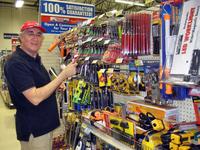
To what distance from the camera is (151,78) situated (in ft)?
6.17

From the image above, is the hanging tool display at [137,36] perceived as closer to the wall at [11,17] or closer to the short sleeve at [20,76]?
the short sleeve at [20,76]

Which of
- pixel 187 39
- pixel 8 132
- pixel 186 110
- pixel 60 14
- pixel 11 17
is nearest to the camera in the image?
pixel 187 39

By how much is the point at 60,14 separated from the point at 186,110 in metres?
3.36

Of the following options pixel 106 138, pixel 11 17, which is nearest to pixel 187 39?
pixel 106 138

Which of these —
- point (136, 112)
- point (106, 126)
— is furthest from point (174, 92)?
point (106, 126)

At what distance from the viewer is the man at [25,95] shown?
222cm

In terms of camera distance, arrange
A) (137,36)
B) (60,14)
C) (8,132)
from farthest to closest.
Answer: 1. (8,132)
2. (60,14)
3. (137,36)

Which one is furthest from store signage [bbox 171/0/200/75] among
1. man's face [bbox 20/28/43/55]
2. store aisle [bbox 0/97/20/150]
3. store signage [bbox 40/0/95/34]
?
store aisle [bbox 0/97/20/150]

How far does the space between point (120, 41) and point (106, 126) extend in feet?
2.42

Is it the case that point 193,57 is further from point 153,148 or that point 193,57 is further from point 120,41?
point 120,41

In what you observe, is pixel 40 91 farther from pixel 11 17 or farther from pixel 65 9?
pixel 11 17

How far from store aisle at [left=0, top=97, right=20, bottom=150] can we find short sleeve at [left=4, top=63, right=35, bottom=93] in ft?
10.1

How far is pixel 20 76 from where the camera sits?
2.17 meters

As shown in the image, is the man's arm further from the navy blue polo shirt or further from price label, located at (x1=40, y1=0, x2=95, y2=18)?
price label, located at (x1=40, y1=0, x2=95, y2=18)
